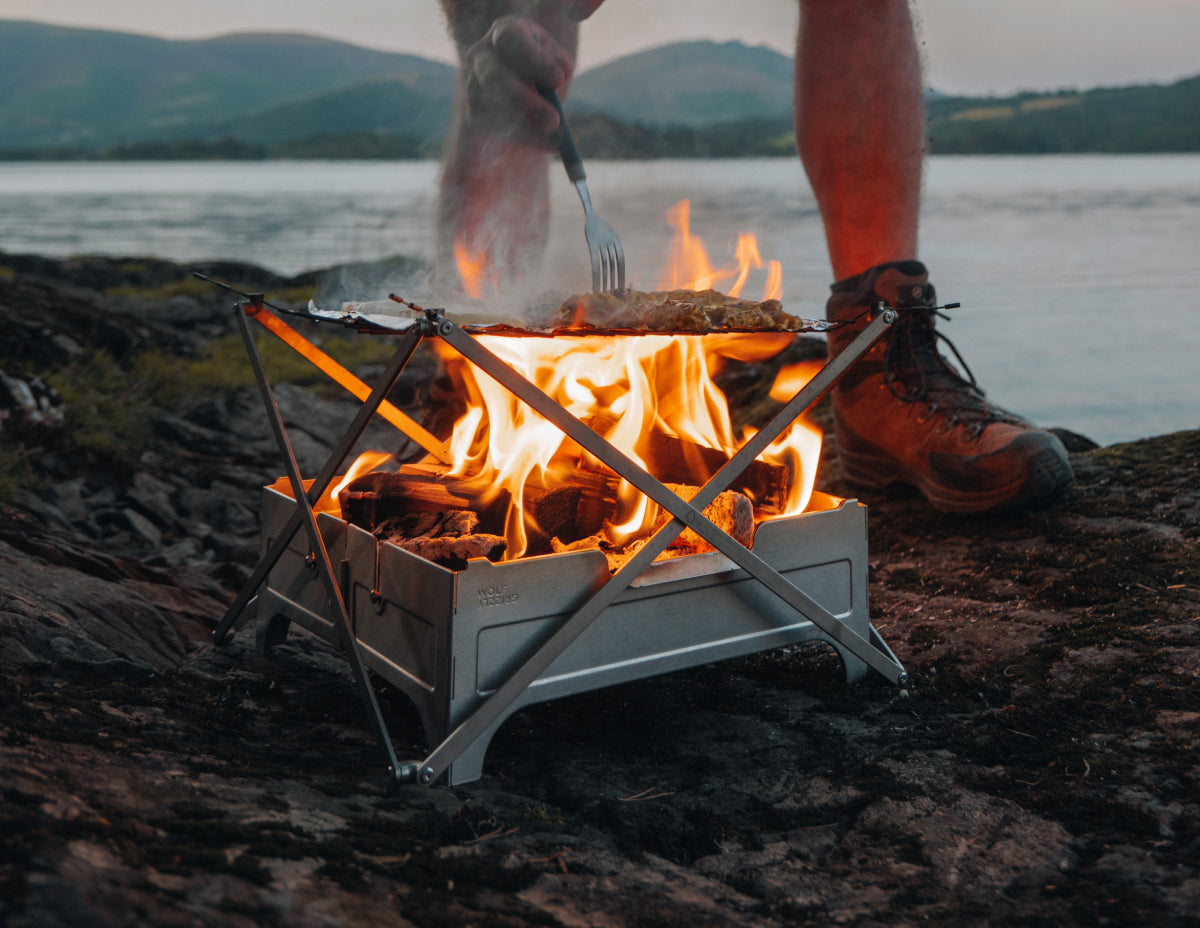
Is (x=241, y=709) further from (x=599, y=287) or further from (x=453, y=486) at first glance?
(x=599, y=287)

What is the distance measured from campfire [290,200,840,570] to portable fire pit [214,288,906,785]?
10cm

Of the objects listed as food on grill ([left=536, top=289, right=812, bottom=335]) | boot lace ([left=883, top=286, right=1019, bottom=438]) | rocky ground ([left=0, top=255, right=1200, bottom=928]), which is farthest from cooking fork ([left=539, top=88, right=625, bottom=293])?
boot lace ([left=883, top=286, right=1019, bottom=438])

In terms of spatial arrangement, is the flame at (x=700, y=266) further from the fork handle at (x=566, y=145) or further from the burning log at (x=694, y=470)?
the burning log at (x=694, y=470)

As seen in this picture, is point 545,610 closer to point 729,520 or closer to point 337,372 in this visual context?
point 729,520

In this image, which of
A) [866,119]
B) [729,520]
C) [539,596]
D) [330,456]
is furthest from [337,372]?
[866,119]

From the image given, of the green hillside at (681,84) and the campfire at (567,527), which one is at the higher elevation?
the green hillside at (681,84)

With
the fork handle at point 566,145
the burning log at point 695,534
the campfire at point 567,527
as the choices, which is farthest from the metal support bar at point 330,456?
the fork handle at point 566,145

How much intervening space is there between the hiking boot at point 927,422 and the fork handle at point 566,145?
881 mm

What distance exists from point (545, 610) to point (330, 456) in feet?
1.91

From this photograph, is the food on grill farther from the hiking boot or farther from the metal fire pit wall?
the hiking boot

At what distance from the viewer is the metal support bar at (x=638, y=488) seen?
152 centimetres

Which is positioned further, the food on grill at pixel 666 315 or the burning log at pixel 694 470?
the burning log at pixel 694 470

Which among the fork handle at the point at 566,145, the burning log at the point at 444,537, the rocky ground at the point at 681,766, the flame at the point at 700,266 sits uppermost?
the fork handle at the point at 566,145

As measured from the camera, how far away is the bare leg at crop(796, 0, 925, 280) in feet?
9.33
